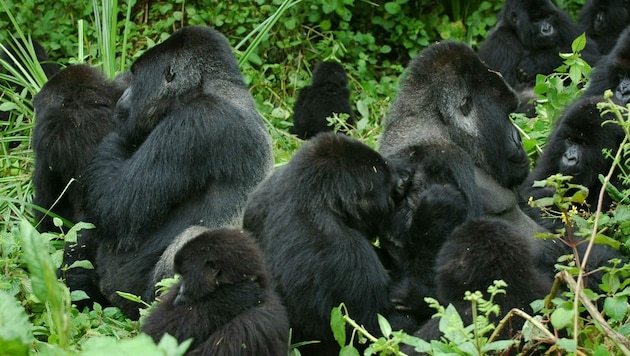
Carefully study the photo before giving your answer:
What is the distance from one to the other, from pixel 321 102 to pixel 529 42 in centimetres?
232

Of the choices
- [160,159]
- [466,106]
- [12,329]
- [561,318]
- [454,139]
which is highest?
[12,329]

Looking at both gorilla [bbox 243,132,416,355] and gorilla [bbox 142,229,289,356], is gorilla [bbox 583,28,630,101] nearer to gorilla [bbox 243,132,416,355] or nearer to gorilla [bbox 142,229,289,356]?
gorilla [bbox 243,132,416,355]

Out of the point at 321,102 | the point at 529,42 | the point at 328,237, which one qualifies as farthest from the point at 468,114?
the point at 529,42

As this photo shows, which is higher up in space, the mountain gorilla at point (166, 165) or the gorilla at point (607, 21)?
the mountain gorilla at point (166, 165)

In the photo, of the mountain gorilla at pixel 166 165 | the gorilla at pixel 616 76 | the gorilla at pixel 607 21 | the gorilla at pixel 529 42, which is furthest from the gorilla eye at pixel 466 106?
the gorilla at pixel 607 21

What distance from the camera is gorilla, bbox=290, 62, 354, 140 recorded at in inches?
287

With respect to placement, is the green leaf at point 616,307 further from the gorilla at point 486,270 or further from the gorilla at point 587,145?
the gorilla at point 587,145

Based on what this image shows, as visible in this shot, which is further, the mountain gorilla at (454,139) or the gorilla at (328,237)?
the mountain gorilla at (454,139)

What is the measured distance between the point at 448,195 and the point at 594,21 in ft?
17.6

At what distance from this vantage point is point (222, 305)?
132 inches

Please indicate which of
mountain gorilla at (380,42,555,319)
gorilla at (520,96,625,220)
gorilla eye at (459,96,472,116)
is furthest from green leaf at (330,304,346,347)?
gorilla at (520,96,625,220)

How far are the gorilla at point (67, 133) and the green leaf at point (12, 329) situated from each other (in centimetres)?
228

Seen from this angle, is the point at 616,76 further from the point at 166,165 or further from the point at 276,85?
the point at 276,85

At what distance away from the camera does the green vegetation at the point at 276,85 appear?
2867mm
